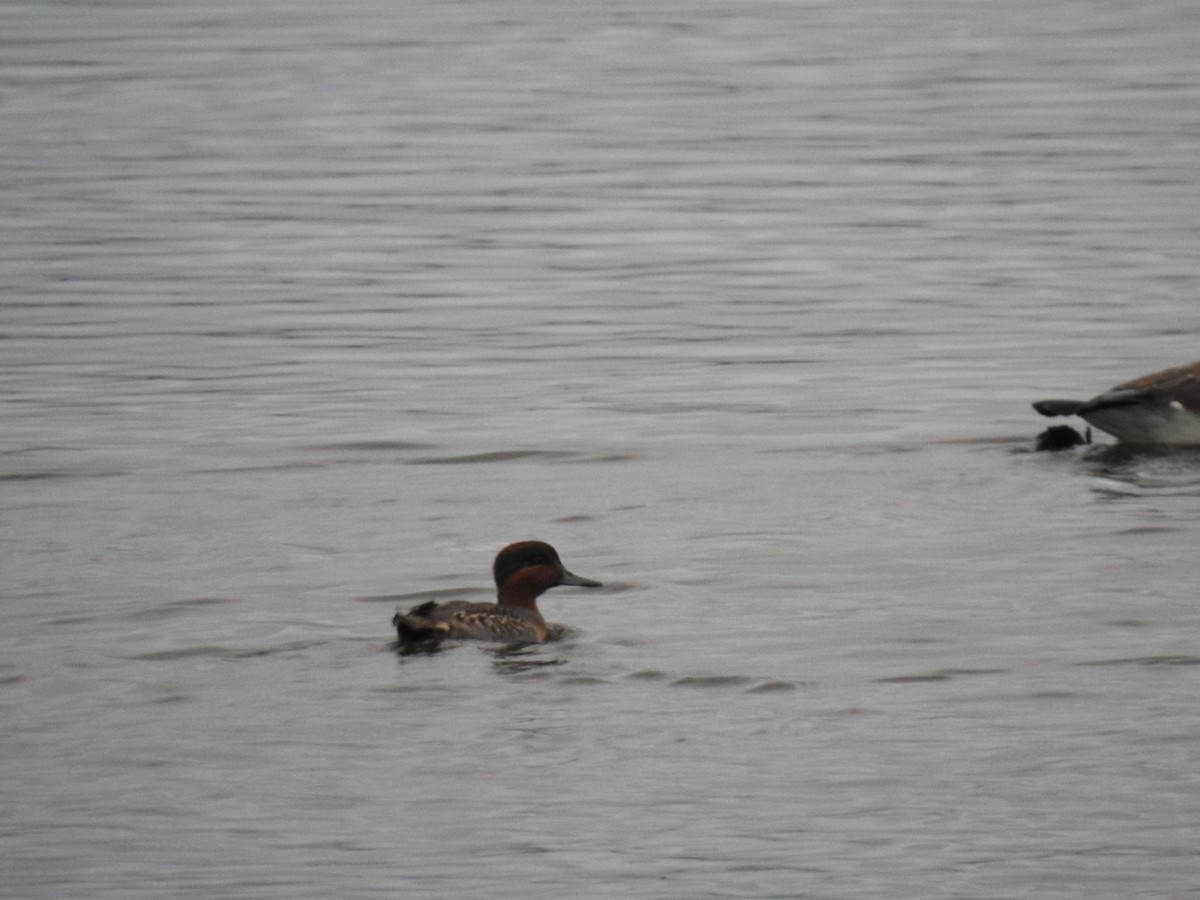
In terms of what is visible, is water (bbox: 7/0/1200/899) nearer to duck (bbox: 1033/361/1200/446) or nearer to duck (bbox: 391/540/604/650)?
duck (bbox: 391/540/604/650)

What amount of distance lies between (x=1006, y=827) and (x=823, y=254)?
16.2 m

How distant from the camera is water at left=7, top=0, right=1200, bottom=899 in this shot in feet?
30.7

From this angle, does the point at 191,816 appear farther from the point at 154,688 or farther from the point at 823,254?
the point at 823,254

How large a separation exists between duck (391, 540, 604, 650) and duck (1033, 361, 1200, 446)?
15.5 ft

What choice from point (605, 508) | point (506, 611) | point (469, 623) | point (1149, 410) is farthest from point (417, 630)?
point (1149, 410)

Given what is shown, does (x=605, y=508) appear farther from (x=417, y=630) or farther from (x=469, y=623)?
(x=417, y=630)

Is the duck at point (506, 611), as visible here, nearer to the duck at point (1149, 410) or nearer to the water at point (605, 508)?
the water at point (605, 508)

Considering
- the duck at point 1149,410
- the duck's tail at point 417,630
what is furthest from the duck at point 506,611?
the duck at point 1149,410

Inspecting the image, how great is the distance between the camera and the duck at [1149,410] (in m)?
16.0

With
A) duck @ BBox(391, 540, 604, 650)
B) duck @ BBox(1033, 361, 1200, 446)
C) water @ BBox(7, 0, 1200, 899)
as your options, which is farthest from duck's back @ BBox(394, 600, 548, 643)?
duck @ BBox(1033, 361, 1200, 446)

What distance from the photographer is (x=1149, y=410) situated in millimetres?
16062

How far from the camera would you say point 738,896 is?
341 inches

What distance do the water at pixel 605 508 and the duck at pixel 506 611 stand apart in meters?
0.15

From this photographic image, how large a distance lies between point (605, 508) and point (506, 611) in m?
3.20
